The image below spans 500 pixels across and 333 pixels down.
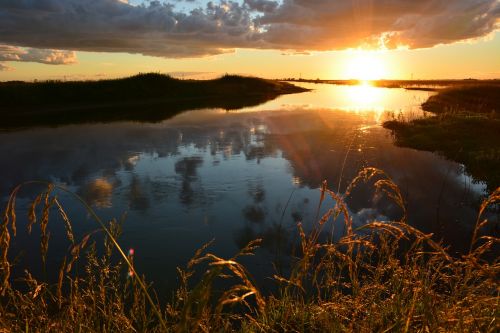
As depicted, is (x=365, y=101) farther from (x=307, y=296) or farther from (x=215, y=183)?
(x=307, y=296)

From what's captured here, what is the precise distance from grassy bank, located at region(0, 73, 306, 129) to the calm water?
6439 millimetres

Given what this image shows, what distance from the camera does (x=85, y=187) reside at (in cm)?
1174

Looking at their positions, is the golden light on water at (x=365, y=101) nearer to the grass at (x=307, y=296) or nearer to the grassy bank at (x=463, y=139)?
the grassy bank at (x=463, y=139)

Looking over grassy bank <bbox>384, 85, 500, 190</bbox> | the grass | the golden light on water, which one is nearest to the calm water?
grassy bank <bbox>384, 85, 500, 190</bbox>

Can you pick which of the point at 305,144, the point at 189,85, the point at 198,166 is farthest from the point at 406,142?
the point at 189,85

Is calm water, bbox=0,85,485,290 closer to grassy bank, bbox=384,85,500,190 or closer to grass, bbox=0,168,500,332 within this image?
grassy bank, bbox=384,85,500,190

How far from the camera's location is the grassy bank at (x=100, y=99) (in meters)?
28.8

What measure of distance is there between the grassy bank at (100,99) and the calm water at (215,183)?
254 inches

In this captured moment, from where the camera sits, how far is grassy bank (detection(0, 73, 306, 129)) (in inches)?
1134

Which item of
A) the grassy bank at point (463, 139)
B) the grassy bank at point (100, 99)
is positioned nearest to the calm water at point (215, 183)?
the grassy bank at point (463, 139)

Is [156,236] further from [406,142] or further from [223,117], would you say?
[223,117]

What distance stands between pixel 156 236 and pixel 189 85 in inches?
1910

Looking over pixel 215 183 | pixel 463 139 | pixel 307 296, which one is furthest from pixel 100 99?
pixel 307 296

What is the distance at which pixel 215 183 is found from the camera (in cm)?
1220
